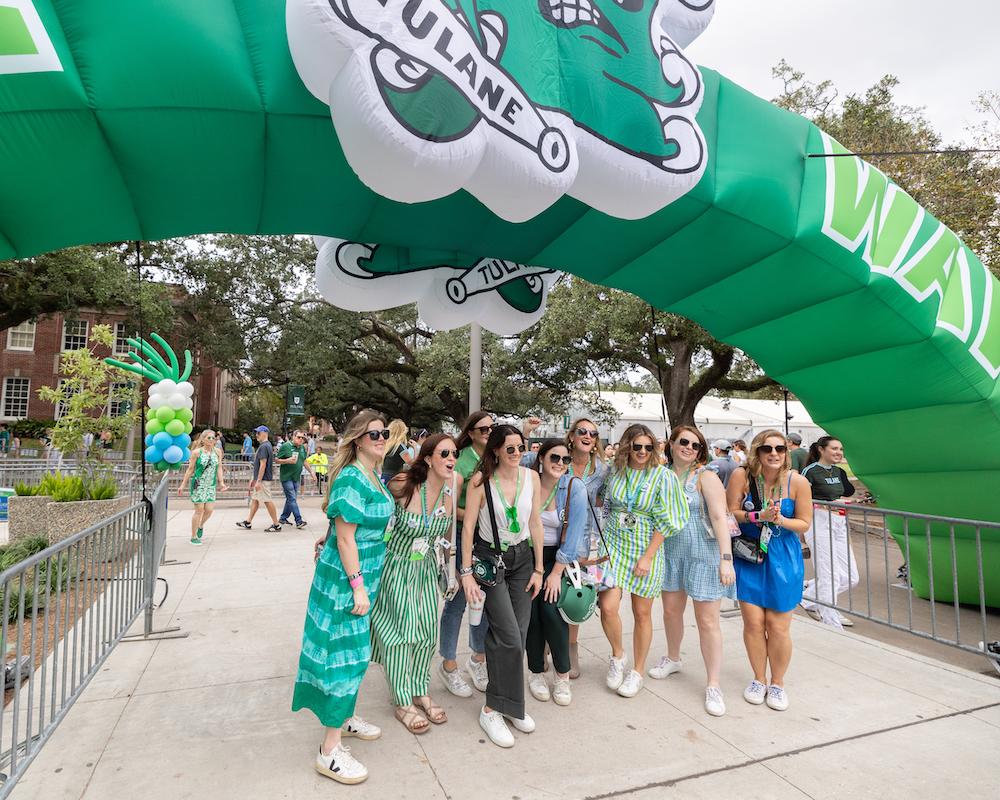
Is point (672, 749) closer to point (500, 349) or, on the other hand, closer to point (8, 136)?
point (8, 136)

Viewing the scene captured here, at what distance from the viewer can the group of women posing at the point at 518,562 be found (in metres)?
3.02

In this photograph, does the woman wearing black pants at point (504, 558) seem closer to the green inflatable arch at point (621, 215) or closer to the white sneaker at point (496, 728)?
the white sneaker at point (496, 728)

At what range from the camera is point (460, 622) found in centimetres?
404

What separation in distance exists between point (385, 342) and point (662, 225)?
81.6 feet

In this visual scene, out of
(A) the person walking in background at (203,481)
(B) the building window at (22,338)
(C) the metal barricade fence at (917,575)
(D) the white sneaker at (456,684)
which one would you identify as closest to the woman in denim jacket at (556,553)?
(D) the white sneaker at (456,684)

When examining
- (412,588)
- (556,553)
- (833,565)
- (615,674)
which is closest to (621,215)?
(556,553)

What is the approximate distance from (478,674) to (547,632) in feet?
1.94

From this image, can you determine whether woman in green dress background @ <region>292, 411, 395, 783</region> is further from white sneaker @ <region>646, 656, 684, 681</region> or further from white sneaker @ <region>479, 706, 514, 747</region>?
white sneaker @ <region>646, 656, 684, 681</region>

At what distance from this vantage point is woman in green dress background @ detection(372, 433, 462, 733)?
337cm

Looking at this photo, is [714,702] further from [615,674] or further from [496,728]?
[496,728]

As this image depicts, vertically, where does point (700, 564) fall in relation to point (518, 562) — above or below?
below

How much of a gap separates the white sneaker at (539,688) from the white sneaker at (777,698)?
1.38 meters

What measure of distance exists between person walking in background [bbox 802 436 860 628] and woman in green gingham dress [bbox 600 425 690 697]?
251 centimetres

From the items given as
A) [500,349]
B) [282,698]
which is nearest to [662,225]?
[282,698]
